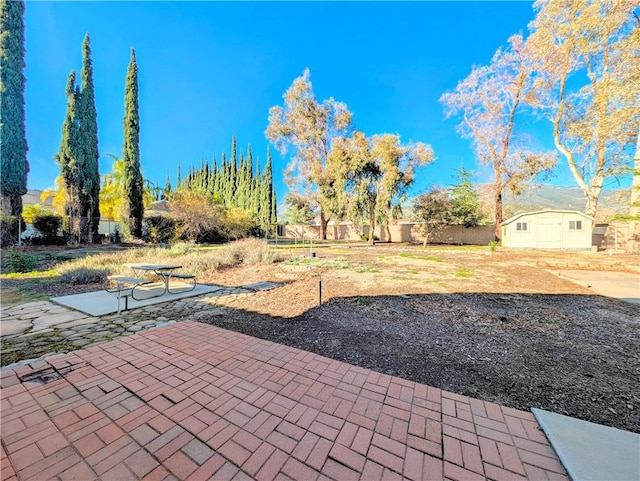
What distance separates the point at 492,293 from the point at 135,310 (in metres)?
7.00

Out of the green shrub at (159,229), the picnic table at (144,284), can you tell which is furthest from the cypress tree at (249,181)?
the picnic table at (144,284)

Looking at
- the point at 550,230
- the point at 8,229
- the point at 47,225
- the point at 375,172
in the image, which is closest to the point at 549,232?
the point at 550,230

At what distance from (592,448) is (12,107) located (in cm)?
2147

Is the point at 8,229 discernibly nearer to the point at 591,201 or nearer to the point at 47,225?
the point at 47,225

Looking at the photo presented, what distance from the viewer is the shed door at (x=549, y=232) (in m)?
16.5

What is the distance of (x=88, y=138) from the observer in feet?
54.2

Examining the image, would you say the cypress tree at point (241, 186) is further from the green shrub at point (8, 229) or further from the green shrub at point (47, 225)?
the green shrub at point (8, 229)

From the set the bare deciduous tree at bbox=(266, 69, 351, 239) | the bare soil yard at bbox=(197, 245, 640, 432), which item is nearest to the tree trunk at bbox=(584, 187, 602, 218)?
the bare soil yard at bbox=(197, 245, 640, 432)

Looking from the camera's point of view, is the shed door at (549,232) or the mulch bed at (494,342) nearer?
the mulch bed at (494,342)

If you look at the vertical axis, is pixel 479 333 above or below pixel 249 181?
below

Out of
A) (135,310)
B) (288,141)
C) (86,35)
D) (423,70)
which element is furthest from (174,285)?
(288,141)

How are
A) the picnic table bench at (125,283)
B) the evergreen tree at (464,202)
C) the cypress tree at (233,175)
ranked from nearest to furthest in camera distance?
the picnic table bench at (125,283) → the evergreen tree at (464,202) → the cypress tree at (233,175)

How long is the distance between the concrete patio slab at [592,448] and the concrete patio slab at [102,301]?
547cm

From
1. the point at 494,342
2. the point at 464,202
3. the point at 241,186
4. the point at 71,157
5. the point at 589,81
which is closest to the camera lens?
the point at 494,342
